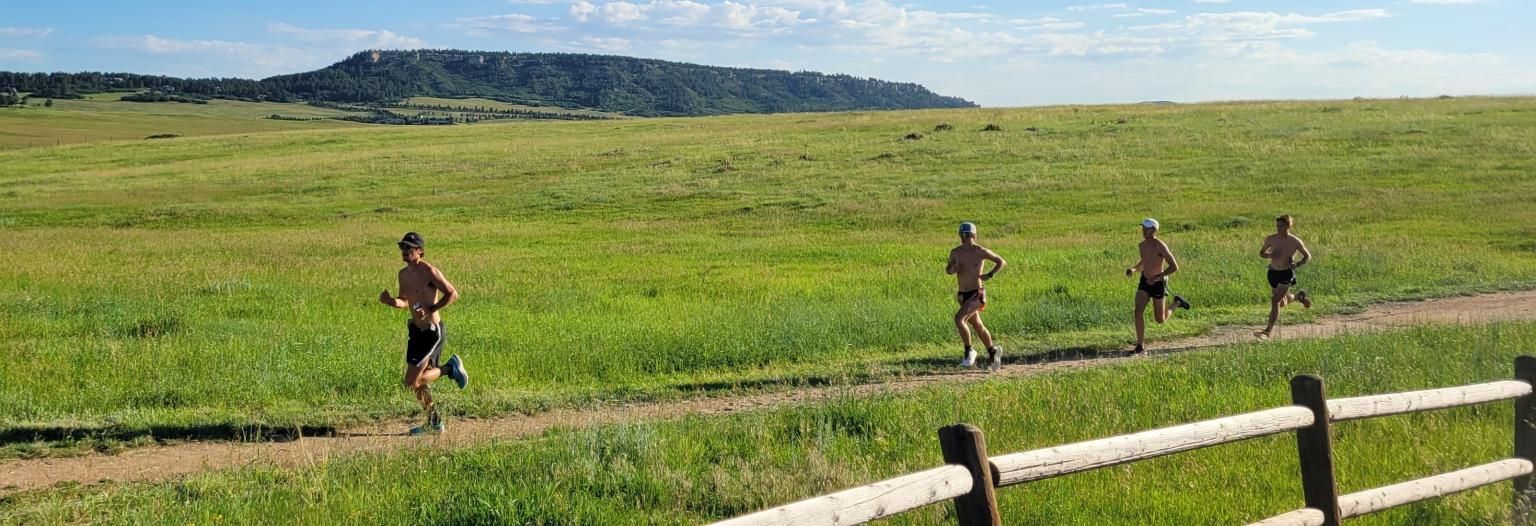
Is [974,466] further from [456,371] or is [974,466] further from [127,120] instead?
[127,120]

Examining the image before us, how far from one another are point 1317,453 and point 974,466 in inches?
83.9

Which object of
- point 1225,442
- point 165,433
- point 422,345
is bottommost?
point 165,433

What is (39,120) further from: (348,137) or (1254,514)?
(1254,514)

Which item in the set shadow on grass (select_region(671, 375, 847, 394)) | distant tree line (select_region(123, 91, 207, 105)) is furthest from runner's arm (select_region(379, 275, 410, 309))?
distant tree line (select_region(123, 91, 207, 105))

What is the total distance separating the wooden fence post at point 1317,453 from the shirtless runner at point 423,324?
6.67 metres

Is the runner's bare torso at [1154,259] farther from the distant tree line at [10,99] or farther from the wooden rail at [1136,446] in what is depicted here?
the distant tree line at [10,99]

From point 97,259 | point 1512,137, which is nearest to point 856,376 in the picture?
point 97,259

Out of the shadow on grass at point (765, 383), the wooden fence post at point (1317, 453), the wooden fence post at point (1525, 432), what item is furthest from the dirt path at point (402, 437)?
the wooden fence post at point (1525, 432)

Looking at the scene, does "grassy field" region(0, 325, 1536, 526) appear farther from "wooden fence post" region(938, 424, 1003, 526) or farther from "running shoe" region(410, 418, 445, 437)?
"wooden fence post" region(938, 424, 1003, 526)

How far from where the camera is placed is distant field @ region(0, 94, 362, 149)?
97.9 meters

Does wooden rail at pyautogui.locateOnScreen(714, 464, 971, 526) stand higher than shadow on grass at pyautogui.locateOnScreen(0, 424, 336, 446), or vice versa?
wooden rail at pyautogui.locateOnScreen(714, 464, 971, 526)

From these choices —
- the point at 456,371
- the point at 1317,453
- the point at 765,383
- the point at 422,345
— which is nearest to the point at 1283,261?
the point at 765,383

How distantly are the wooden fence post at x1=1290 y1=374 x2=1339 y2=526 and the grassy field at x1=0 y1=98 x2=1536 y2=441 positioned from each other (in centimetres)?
661

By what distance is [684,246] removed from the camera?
27.1m
